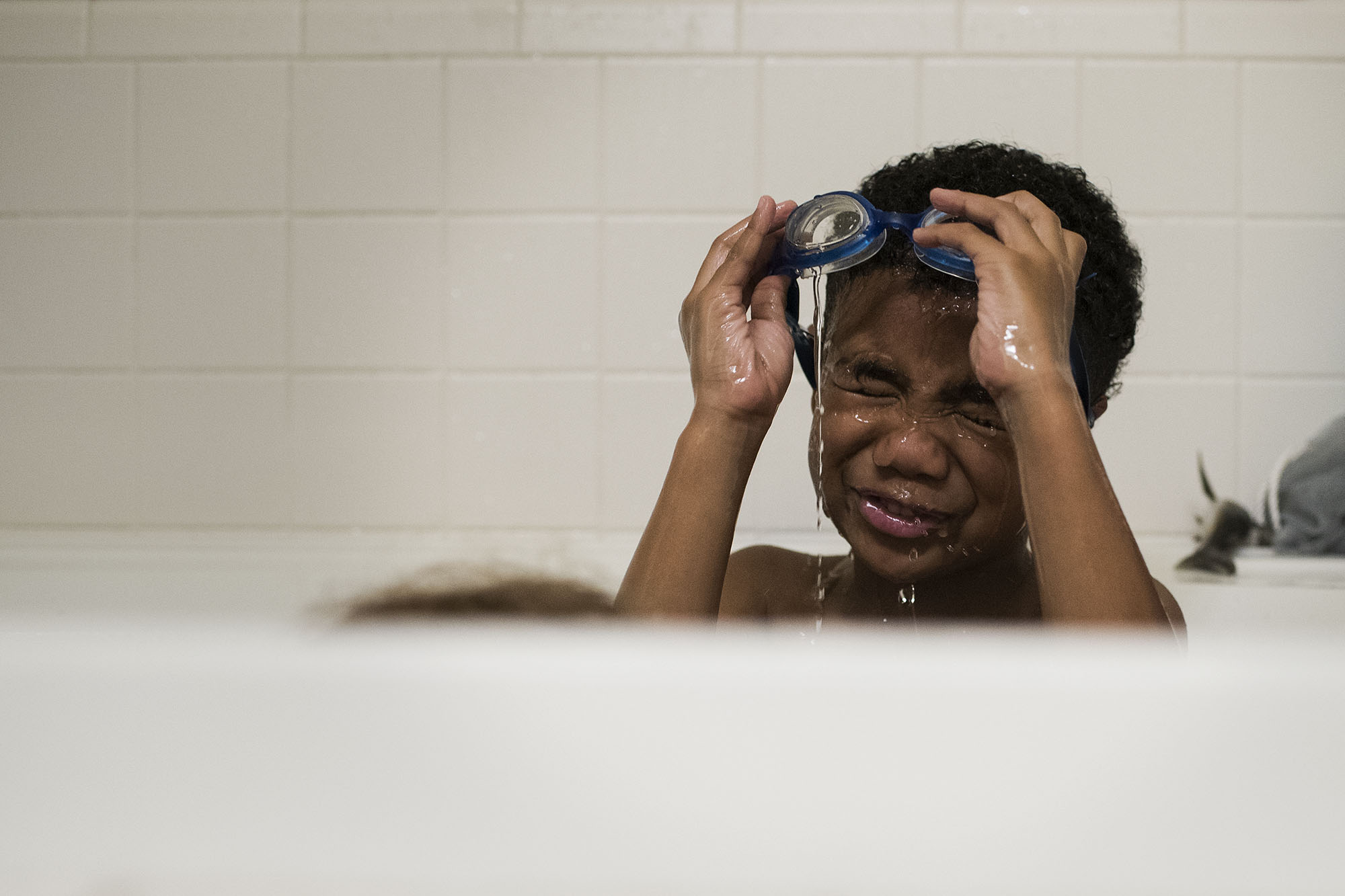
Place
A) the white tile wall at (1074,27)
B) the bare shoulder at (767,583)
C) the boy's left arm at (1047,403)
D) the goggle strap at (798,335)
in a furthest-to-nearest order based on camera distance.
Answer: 1. the white tile wall at (1074,27)
2. the bare shoulder at (767,583)
3. the goggle strap at (798,335)
4. the boy's left arm at (1047,403)

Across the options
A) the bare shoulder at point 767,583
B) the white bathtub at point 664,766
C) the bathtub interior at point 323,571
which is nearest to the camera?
the white bathtub at point 664,766

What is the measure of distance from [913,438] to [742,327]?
0.53ft

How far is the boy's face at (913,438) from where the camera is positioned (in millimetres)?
775

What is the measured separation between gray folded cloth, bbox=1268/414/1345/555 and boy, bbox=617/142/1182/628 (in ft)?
1.62

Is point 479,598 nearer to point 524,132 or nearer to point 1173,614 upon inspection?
point 1173,614

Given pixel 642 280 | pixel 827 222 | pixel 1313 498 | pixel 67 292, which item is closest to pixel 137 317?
pixel 67 292

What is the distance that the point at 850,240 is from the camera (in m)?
0.75

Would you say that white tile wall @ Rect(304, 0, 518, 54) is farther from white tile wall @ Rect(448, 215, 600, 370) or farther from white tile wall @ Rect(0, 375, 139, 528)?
white tile wall @ Rect(0, 375, 139, 528)

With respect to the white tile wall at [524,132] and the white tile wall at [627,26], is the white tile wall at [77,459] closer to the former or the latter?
the white tile wall at [524,132]

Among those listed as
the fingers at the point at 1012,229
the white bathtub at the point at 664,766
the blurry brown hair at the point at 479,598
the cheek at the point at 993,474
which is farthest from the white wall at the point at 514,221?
the white bathtub at the point at 664,766

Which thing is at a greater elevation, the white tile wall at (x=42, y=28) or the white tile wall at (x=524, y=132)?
the white tile wall at (x=42, y=28)

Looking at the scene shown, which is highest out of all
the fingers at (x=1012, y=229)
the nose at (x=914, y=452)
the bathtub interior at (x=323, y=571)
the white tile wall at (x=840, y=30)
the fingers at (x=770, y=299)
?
the white tile wall at (x=840, y=30)

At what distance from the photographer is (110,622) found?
29 centimetres

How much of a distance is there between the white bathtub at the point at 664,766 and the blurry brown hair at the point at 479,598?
466mm
